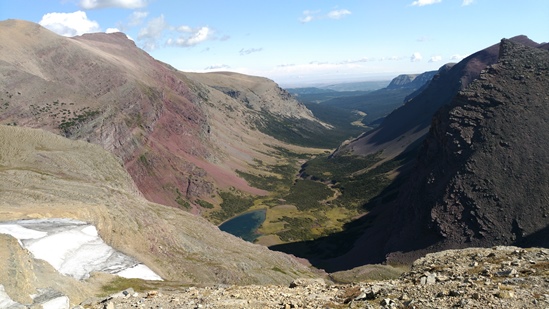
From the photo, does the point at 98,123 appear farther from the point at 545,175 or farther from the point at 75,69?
the point at 545,175

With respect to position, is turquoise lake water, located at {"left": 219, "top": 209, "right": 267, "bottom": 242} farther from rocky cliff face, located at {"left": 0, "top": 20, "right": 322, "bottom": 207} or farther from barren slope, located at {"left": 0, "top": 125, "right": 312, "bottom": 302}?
barren slope, located at {"left": 0, "top": 125, "right": 312, "bottom": 302}

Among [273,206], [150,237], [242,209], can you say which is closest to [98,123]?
[242,209]

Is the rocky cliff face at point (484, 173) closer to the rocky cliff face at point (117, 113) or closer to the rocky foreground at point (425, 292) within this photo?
the rocky foreground at point (425, 292)

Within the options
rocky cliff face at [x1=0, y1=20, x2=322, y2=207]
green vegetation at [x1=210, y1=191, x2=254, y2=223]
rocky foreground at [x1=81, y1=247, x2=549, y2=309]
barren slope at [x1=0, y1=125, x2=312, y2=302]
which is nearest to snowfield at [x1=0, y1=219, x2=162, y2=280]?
barren slope at [x1=0, y1=125, x2=312, y2=302]

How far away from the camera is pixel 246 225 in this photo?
12369cm

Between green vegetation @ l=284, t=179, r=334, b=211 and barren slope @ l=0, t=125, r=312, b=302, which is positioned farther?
green vegetation @ l=284, t=179, r=334, b=211

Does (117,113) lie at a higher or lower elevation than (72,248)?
higher

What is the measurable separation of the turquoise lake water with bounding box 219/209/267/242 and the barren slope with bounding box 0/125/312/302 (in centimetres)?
4396

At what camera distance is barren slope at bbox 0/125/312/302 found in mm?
44013

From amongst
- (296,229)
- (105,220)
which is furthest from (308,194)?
(105,220)

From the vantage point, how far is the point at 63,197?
52.9 metres

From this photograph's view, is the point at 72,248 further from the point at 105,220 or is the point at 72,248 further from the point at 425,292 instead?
the point at 425,292

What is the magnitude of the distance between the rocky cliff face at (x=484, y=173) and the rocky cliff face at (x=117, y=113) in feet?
245

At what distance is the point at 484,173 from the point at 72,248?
71.7 metres
